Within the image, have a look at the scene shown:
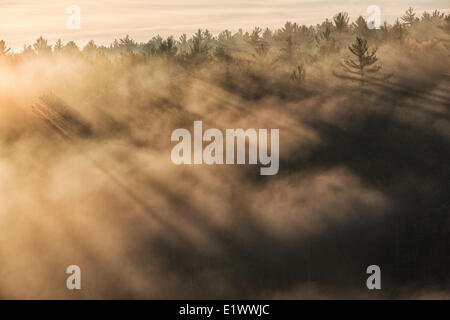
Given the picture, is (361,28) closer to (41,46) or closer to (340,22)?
(340,22)

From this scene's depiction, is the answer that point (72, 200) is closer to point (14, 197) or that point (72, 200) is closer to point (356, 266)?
point (14, 197)

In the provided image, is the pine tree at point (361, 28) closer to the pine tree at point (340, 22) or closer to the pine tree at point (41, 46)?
the pine tree at point (340, 22)

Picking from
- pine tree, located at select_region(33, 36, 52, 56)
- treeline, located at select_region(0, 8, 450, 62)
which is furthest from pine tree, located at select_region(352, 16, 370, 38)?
pine tree, located at select_region(33, 36, 52, 56)

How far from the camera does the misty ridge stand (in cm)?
3609

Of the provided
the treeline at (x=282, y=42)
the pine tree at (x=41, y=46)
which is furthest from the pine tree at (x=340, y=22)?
the pine tree at (x=41, y=46)

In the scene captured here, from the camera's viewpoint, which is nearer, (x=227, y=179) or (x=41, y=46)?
(x=227, y=179)

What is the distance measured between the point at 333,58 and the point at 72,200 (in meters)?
32.2

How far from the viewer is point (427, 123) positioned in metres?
47.8

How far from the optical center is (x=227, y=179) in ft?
147

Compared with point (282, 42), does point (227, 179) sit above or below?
below

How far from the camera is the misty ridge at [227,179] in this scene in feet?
118

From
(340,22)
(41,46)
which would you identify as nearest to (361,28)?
(340,22)

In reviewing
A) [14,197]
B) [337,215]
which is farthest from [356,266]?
[14,197]

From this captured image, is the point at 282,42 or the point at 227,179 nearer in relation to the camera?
the point at 227,179
